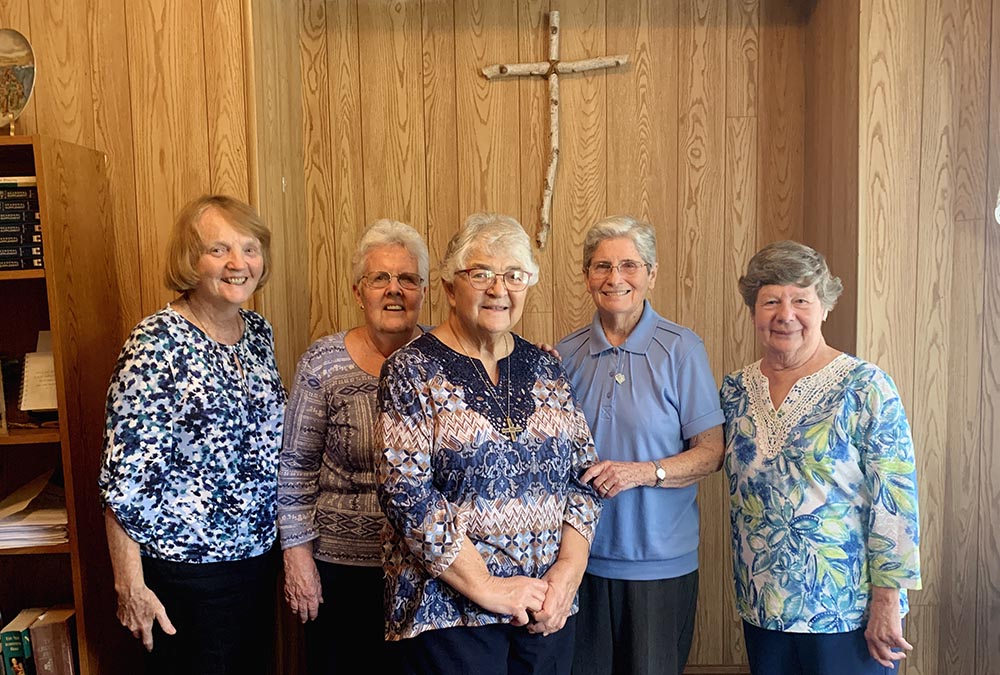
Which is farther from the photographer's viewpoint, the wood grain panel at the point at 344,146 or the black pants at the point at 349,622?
the wood grain panel at the point at 344,146

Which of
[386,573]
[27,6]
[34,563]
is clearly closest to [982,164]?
[386,573]

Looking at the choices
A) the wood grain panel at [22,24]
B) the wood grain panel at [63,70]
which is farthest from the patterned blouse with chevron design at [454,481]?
the wood grain panel at [22,24]

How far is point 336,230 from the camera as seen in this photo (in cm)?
279

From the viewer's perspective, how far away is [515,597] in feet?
5.08

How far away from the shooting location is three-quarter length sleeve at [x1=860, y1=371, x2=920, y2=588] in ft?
5.41

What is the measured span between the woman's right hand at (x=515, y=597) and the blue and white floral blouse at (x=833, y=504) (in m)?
0.54

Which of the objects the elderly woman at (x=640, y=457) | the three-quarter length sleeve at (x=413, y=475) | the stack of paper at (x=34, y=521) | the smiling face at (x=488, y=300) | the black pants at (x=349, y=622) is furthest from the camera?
the stack of paper at (x=34, y=521)

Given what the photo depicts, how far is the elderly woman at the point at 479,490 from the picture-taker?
4.99 ft

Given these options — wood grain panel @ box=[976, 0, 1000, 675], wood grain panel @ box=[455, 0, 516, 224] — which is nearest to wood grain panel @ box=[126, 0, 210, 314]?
wood grain panel @ box=[455, 0, 516, 224]

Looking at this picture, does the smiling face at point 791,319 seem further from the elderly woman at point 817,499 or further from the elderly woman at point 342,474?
the elderly woman at point 342,474

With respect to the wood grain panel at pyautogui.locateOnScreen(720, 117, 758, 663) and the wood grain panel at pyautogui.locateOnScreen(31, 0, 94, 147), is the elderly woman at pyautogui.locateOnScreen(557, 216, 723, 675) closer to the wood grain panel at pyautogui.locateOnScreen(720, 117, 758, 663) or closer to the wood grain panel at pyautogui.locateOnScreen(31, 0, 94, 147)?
the wood grain panel at pyautogui.locateOnScreen(720, 117, 758, 663)

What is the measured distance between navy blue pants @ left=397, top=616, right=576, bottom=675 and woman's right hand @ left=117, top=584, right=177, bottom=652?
0.62 metres

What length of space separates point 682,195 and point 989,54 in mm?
955

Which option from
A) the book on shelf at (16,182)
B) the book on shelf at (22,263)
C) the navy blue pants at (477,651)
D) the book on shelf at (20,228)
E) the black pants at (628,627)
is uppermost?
the book on shelf at (16,182)
